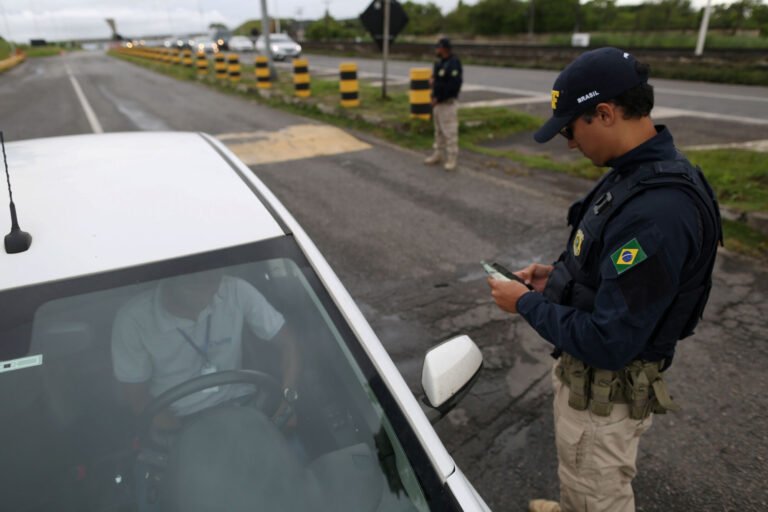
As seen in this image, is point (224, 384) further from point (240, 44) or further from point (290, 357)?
point (240, 44)

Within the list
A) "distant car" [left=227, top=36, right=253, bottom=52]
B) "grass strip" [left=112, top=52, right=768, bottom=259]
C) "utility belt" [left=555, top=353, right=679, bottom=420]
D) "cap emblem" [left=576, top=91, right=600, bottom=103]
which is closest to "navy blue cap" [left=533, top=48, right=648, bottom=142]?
"cap emblem" [left=576, top=91, right=600, bottom=103]

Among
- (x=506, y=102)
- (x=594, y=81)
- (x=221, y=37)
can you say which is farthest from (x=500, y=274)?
(x=221, y=37)

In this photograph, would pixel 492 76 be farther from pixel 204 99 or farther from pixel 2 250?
pixel 2 250

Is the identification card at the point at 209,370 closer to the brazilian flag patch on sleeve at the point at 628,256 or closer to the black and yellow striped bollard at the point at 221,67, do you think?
the brazilian flag patch on sleeve at the point at 628,256

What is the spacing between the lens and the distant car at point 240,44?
3531cm

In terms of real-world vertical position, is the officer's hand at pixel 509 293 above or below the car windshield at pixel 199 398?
above

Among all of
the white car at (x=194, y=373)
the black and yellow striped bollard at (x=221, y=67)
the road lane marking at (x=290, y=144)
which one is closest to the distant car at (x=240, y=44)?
the black and yellow striped bollard at (x=221, y=67)

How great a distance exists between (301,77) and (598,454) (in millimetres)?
13274

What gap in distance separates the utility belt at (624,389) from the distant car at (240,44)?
124 feet

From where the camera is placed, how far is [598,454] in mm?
1819

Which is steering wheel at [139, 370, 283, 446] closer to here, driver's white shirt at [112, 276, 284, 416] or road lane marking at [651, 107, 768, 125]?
driver's white shirt at [112, 276, 284, 416]

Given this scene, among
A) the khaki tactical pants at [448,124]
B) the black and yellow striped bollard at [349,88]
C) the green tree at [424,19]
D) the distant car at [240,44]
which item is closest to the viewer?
the khaki tactical pants at [448,124]

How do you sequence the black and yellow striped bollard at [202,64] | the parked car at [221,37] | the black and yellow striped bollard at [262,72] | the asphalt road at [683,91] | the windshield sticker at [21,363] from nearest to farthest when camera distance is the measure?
1. the windshield sticker at [21,363]
2. the asphalt road at [683,91]
3. the black and yellow striped bollard at [262,72]
4. the black and yellow striped bollard at [202,64]
5. the parked car at [221,37]

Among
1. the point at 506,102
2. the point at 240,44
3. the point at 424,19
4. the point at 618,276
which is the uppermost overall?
the point at 424,19
